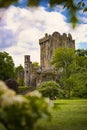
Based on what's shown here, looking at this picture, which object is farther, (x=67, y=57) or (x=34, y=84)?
(x=34, y=84)

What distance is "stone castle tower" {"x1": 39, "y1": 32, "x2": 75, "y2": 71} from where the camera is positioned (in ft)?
332

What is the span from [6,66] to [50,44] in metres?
35.0

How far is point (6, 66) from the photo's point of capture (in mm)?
67812

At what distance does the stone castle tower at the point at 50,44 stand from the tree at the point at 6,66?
99.1ft

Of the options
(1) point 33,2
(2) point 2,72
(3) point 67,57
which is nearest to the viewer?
(1) point 33,2

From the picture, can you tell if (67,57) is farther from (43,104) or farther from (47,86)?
Answer: (43,104)

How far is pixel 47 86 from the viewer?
132ft

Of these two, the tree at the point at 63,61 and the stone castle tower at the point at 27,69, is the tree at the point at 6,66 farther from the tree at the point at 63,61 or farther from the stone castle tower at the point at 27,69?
the stone castle tower at the point at 27,69

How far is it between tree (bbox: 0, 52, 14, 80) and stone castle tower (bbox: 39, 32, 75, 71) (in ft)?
99.1

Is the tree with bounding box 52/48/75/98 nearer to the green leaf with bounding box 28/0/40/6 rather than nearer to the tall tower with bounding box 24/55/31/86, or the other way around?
the tall tower with bounding box 24/55/31/86

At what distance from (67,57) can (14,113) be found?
69997 mm

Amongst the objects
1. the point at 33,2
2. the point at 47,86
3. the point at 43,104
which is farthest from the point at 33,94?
the point at 47,86

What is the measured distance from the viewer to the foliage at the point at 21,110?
3.94 metres

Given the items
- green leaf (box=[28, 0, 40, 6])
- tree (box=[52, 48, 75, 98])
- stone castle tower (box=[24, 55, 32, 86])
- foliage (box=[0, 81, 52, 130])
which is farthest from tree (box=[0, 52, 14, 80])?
foliage (box=[0, 81, 52, 130])
